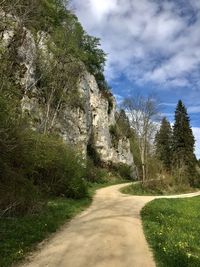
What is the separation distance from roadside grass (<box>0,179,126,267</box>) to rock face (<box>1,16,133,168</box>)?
17.1 feet

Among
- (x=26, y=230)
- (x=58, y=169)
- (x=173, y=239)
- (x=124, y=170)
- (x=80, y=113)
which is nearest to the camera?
(x=173, y=239)

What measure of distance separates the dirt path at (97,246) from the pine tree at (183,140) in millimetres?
49229

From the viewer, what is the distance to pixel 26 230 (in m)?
11.8

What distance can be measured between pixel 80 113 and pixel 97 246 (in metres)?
32.0

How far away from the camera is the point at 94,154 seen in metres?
51.3

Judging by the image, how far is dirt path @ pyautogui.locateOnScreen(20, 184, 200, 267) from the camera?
8680mm

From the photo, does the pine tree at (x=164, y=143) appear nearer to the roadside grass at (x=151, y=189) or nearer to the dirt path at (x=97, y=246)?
the roadside grass at (x=151, y=189)

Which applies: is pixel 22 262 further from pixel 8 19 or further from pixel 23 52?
pixel 23 52

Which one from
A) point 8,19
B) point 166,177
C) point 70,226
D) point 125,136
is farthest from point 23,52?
point 125,136

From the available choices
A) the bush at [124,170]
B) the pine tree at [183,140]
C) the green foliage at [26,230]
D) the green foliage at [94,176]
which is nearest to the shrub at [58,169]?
the green foliage at [26,230]

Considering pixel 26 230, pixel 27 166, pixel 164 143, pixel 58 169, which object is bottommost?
pixel 26 230

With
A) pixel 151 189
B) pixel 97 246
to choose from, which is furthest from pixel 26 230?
pixel 151 189

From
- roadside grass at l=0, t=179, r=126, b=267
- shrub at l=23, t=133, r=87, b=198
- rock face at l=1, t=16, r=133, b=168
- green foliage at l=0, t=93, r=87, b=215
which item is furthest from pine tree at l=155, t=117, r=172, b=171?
roadside grass at l=0, t=179, r=126, b=267

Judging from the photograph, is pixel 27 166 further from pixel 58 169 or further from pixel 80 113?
pixel 80 113
